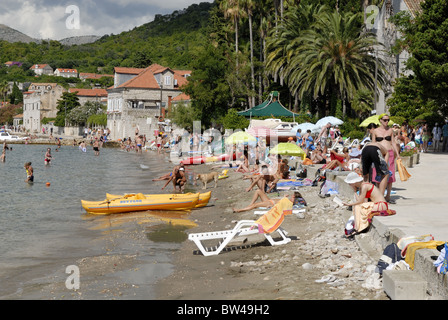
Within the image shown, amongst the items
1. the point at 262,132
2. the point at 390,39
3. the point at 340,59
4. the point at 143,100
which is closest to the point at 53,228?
the point at 262,132

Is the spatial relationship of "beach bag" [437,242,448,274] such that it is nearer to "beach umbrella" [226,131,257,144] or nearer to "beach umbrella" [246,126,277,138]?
"beach umbrella" [226,131,257,144]

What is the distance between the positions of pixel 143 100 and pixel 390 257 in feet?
235

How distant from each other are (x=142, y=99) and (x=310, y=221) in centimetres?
6672

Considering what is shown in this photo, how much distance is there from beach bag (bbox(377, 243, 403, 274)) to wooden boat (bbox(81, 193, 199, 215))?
11.0 meters

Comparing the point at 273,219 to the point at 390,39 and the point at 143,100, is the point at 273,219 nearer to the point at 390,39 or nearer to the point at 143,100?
the point at 390,39

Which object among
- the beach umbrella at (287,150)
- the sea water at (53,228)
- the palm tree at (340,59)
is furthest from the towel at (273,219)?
the palm tree at (340,59)

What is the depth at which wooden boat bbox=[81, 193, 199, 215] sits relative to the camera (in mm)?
17734

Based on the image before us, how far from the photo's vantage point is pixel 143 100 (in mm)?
77000

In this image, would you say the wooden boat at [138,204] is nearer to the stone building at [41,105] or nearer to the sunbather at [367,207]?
the sunbather at [367,207]

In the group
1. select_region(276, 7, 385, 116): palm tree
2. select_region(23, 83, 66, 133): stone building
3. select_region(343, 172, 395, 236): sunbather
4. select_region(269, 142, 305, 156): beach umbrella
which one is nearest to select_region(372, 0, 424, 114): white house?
select_region(276, 7, 385, 116): palm tree

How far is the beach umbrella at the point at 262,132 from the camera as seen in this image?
31.5 meters

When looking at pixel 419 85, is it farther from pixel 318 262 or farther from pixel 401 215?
pixel 318 262

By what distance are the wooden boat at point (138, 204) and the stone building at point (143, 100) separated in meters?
56.1
